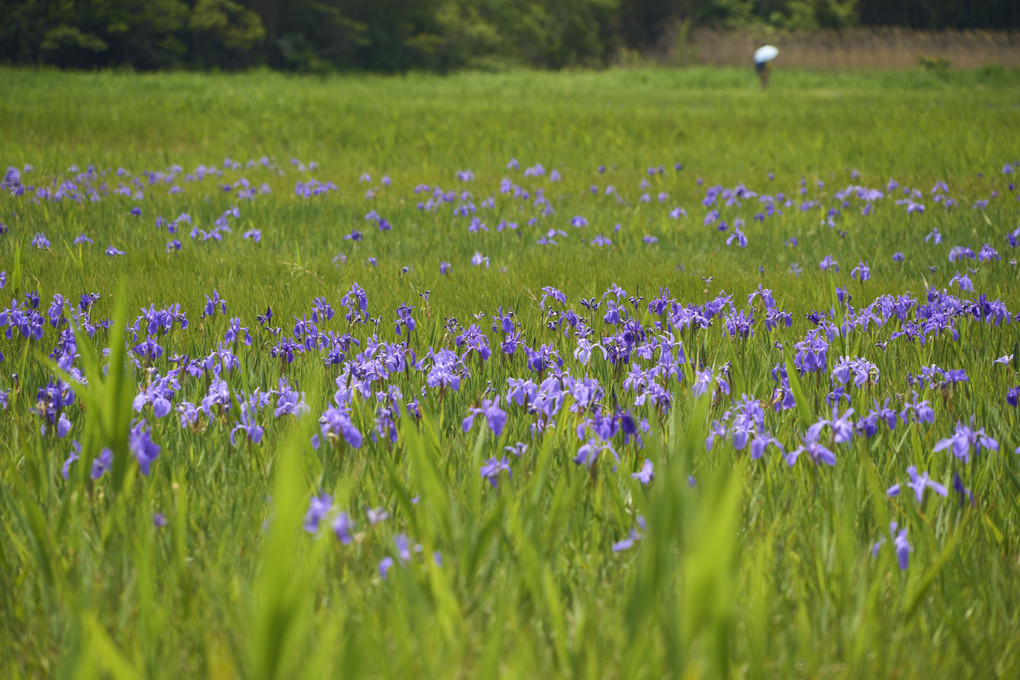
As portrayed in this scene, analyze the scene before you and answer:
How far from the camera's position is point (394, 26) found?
37.5 meters

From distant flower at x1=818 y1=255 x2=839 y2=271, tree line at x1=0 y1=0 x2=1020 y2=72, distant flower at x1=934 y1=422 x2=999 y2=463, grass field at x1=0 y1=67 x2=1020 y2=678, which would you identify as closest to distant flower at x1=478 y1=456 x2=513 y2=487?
grass field at x1=0 y1=67 x2=1020 y2=678

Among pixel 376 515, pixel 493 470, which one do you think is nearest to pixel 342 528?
pixel 376 515

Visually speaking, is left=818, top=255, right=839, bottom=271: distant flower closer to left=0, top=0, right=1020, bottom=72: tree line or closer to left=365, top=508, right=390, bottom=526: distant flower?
left=365, top=508, right=390, bottom=526: distant flower

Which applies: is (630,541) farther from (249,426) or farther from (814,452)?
(249,426)

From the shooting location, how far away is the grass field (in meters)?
1.19

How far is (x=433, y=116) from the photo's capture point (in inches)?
575

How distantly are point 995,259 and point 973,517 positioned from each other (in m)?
3.90

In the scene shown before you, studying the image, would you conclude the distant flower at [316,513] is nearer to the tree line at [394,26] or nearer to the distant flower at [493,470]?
the distant flower at [493,470]

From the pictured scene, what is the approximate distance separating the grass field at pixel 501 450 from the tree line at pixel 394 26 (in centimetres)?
2697

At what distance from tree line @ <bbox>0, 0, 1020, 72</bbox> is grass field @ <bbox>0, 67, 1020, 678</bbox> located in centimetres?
2697

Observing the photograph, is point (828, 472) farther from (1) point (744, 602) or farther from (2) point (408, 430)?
(2) point (408, 430)

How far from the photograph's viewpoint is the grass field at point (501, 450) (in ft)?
3.91

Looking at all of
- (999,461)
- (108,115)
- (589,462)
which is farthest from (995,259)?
(108,115)

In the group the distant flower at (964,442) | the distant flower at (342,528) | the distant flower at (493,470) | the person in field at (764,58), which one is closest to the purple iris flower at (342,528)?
the distant flower at (342,528)
